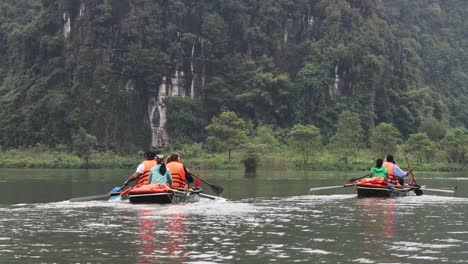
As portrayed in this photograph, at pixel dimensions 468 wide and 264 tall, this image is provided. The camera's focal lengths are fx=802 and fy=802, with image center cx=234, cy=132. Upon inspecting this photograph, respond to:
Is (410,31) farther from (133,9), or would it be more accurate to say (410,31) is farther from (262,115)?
(133,9)

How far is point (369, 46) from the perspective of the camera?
87.1 metres

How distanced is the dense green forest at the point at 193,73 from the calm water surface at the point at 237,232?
186 ft

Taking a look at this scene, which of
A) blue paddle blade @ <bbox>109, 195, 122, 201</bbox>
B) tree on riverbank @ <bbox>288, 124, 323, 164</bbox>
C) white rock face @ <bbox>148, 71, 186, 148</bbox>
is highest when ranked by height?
white rock face @ <bbox>148, 71, 186, 148</bbox>

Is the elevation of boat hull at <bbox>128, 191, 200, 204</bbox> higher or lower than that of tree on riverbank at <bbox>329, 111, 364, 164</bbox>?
lower

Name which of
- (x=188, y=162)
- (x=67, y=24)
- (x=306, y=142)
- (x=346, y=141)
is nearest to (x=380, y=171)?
(x=188, y=162)

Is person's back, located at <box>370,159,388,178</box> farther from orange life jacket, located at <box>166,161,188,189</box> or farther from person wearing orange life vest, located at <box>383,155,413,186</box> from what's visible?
orange life jacket, located at <box>166,161,188,189</box>

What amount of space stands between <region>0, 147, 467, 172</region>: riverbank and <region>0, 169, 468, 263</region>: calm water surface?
123 feet

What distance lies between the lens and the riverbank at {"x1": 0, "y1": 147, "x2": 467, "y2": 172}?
6103 cm

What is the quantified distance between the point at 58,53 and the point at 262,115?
23219 millimetres

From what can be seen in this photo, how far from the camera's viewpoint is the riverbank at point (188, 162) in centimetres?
6103

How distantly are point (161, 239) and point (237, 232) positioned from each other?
176cm

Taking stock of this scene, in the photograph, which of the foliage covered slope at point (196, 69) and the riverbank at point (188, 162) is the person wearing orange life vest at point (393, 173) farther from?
the foliage covered slope at point (196, 69)

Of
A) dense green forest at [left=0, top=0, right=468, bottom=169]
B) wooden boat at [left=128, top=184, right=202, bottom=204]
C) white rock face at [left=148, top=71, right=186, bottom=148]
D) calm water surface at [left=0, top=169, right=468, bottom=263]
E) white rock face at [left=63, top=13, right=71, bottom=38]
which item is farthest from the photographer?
white rock face at [left=63, top=13, right=71, bottom=38]

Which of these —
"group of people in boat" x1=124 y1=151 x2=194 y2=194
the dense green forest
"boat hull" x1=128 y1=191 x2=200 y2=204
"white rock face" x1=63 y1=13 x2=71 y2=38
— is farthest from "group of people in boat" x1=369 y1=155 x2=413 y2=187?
"white rock face" x1=63 y1=13 x2=71 y2=38
